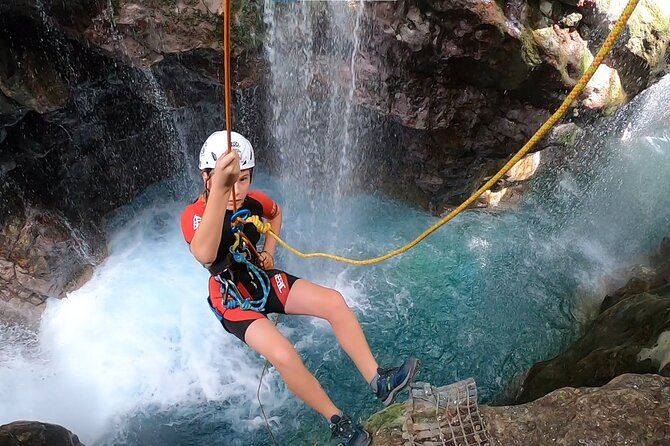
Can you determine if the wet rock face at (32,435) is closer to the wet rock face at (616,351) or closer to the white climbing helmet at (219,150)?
the white climbing helmet at (219,150)

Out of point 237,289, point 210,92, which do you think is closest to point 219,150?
point 237,289

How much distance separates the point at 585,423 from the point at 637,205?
6080 mm

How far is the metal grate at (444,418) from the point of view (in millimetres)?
3072

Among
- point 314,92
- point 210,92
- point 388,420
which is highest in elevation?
point 314,92

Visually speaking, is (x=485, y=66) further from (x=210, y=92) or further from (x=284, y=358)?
(x=284, y=358)

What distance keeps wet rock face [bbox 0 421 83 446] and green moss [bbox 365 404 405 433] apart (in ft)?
8.30

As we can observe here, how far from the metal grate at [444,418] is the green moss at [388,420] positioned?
0.10m

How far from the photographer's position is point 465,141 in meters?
6.55

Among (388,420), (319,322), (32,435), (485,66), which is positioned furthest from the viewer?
(319,322)

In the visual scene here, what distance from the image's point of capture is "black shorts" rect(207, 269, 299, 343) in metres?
3.15

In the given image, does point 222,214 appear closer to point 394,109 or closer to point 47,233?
point 394,109

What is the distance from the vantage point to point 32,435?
3.84m

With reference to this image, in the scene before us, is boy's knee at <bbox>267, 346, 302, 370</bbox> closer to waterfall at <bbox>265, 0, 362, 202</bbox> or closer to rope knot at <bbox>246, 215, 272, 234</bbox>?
rope knot at <bbox>246, 215, 272, 234</bbox>

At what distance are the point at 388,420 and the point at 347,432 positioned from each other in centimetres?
43
